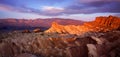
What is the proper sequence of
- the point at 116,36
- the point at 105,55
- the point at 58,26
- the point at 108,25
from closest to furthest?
the point at 105,55, the point at 116,36, the point at 108,25, the point at 58,26

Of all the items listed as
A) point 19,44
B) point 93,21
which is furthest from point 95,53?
point 93,21

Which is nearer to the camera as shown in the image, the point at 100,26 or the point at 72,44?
the point at 72,44

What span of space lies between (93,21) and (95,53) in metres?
20.6

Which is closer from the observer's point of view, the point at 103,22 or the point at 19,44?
the point at 19,44

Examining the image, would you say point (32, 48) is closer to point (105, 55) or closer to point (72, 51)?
point (72, 51)

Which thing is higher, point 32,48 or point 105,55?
point 105,55

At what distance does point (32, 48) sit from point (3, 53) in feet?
9.45

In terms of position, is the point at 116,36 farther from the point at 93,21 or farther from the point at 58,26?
the point at 58,26

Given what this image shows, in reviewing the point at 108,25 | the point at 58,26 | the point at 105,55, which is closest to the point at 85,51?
the point at 105,55

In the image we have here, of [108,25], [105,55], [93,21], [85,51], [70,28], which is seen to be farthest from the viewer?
[70,28]

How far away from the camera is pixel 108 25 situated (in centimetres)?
2916

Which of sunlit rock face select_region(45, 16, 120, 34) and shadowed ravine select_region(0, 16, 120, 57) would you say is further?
sunlit rock face select_region(45, 16, 120, 34)

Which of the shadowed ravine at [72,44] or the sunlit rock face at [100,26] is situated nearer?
the shadowed ravine at [72,44]

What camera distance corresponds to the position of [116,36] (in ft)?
51.1
